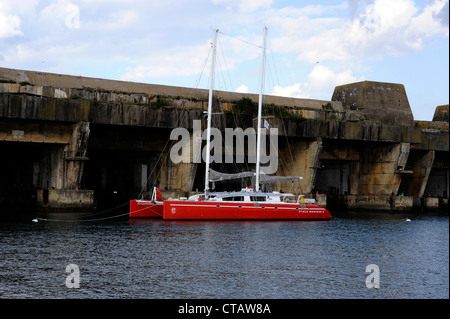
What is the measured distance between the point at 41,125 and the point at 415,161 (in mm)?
51335

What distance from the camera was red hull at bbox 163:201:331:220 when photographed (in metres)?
51.7

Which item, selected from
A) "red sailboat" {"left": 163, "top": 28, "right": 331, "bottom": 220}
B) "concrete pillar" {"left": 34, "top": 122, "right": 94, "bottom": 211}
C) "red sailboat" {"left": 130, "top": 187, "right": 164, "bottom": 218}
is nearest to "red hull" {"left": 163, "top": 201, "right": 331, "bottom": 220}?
"red sailboat" {"left": 163, "top": 28, "right": 331, "bottom": 220}

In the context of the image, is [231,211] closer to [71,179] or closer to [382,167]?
[71,179]

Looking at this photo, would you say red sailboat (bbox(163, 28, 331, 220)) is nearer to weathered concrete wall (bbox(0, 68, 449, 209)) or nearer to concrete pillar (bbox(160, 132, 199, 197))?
concrete pillar (bbox(160, 132, 199, 197))

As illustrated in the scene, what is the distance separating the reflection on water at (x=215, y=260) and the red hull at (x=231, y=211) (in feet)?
4.12

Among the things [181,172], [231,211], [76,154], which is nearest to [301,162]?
[181,172]

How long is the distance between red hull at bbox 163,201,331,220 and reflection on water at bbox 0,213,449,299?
1.25 metres

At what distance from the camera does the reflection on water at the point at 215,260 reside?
25.0m

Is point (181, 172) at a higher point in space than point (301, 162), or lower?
lower

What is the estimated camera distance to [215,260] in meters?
32.0

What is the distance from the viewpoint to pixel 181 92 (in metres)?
68.6

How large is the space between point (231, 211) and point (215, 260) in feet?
67.3
